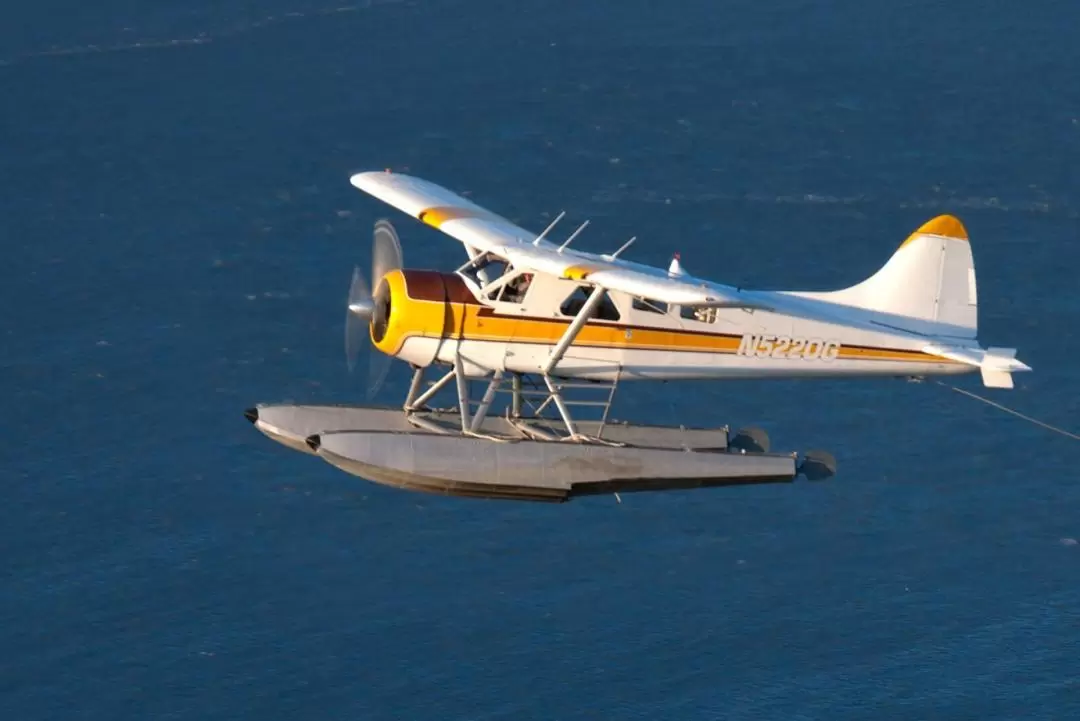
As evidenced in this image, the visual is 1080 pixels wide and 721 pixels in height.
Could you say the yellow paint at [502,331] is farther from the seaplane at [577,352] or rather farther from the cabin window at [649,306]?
the cabin window at [649,306]

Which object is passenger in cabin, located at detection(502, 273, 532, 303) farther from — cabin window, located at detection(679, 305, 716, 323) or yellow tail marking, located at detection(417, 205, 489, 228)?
cabin window, located at detection(679, 305, 716, 323)

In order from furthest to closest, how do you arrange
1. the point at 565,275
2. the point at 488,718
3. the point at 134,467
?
the point at 134,467, the point at 488,718, the point at 565,275

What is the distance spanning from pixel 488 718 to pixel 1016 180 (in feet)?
84.9

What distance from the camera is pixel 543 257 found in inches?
1570

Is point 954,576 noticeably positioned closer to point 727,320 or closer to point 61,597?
point 61,597

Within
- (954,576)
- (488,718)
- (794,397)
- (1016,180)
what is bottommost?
(488,718)

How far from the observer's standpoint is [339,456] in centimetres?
3972

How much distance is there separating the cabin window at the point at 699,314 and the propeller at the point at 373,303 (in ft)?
16.9

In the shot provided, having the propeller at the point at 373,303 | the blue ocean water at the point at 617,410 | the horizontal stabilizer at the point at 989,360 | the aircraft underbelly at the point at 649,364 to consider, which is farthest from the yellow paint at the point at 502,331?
the blue ocean water at the point at 617,410

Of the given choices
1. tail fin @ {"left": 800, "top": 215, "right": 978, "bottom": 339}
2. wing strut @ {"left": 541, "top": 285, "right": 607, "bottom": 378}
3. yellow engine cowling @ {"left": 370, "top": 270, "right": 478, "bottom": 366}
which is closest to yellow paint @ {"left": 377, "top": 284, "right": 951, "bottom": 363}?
yellow engine cowling @ {"left": 370, "top": 270, "right": 478, "bottom": 366}

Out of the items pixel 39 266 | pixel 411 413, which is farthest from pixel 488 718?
pixel 411 413

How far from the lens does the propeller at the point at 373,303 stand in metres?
40.9

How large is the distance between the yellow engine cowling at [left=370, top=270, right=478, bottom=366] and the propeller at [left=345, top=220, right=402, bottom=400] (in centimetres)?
11

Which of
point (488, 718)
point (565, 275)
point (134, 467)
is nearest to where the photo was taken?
point (565, 275)
